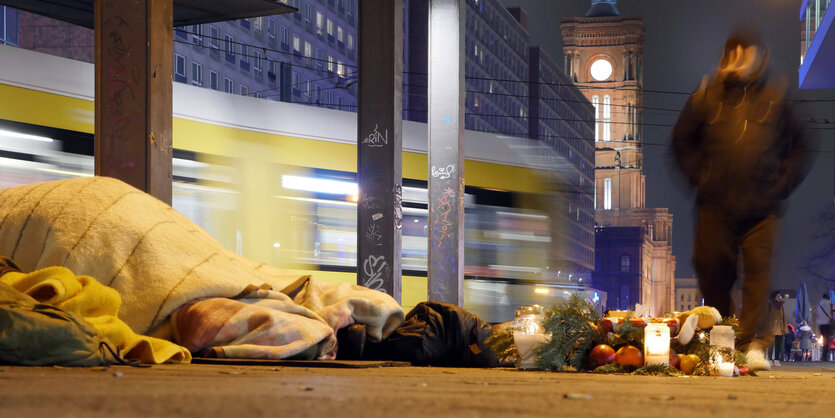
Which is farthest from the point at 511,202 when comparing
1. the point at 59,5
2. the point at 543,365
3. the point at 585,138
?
the point at 585,138

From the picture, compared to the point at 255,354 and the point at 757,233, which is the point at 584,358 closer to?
the point at 255,354

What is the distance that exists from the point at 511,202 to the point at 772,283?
31.0 feet

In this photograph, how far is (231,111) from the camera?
13.1 metres

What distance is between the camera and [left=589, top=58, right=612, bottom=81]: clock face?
16225 centimetres

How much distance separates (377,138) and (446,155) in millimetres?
1361

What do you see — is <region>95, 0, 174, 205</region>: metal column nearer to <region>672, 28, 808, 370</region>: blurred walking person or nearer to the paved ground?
<region>672, 28, 808, 370</region>: blurred walking person

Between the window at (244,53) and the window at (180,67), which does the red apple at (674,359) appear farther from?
the window at (244,53)

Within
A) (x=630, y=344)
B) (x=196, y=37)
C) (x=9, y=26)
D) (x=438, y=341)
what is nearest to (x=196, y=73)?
(x=196, y=37)

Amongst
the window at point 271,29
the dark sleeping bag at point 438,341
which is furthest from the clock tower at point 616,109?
the dark sleeping bag at point 438,341

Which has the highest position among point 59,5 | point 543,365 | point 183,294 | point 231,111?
point 59,5

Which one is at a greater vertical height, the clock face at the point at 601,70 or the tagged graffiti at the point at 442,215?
the clock face at the point at 601,70

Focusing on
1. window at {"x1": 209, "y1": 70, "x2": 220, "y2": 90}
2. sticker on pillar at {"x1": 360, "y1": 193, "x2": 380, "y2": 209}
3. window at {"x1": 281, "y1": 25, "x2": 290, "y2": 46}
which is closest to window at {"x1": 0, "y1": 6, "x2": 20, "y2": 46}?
window at {"x1": 209, "y1": 70, "x2": 220, "y2": 90}

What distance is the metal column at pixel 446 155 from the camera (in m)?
11.7

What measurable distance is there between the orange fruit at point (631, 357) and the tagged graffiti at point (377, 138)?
6.06m
